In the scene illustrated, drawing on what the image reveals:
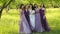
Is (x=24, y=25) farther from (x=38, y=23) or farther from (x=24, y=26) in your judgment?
(x=38, y=23)

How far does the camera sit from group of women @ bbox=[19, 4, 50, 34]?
12947 millimetres

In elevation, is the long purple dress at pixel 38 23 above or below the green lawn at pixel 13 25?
above

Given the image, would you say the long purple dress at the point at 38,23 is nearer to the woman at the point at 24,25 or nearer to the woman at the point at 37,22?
the woman at the point at 37,22

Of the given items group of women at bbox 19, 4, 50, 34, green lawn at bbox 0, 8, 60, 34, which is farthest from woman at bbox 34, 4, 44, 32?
green lawn at bbox 0, 8, 60, 34

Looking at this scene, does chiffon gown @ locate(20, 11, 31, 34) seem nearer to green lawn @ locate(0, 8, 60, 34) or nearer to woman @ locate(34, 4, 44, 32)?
woman @ locate(34, 4, 44, 32)

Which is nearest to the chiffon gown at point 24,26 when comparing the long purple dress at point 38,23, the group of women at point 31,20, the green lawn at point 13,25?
the group of women at point 31,20

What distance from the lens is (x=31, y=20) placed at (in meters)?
13.4

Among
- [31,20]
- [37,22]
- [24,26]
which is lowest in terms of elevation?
[24,26]

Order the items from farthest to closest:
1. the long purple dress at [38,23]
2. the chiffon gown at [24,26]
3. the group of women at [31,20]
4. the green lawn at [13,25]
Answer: the green lawn at [13,25] → the long purple dress at [38,23] → the group of women at [31,20] → the chiffon gown at [24,26]

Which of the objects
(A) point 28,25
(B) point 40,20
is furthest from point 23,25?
(B) point 40,20

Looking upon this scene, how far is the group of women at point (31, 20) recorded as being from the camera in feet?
42.5

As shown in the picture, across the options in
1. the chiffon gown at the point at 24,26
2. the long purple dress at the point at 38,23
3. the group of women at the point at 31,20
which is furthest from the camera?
the long purple dress at the point at 38,23

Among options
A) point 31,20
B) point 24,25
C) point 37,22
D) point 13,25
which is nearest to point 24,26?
point 24,25

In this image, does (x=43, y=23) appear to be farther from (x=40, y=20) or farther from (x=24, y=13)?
(x=24, y=13)
